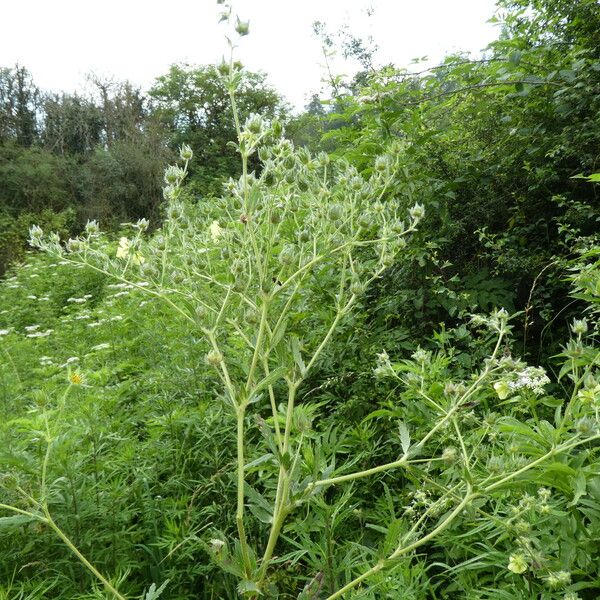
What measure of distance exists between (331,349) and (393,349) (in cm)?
28

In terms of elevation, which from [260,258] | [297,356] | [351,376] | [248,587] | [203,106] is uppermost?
[203,106]

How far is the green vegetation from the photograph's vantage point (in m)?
1.27

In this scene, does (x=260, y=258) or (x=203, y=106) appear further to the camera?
(x=203, y=106)

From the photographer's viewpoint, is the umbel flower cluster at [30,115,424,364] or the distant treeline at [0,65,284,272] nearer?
the umbel flower cluster at [30,115,424,364]

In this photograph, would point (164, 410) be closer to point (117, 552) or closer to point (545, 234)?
point (117, 552)

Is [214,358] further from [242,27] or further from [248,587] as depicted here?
[242,27]

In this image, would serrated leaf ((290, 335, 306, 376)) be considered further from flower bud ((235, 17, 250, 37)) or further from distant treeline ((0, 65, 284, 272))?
distant treeline ((0, 65, 284, 272))

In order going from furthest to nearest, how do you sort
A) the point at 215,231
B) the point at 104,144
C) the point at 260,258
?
the point at 104,144
the point at 215,231
the point at 260,258

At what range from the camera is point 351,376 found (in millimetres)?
2436

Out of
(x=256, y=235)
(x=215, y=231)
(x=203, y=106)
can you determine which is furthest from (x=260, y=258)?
(x=203, y=106)

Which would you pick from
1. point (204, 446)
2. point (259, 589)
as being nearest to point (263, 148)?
point (259, 589)

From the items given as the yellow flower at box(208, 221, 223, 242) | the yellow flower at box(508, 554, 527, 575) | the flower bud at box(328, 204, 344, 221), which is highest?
the yellow flower at box(208, 221, 223, 242)

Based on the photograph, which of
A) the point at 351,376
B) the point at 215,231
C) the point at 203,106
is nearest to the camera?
the point at 215,231

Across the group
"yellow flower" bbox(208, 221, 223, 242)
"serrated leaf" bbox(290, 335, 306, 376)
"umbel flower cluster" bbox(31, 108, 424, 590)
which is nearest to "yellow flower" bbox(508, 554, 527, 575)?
"umbel flower cluster" bbox(31, 108, 424, 590)
